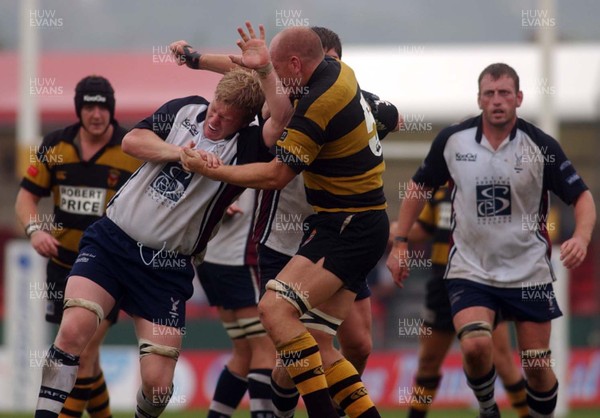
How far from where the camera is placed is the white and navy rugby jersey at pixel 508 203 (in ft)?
26.7

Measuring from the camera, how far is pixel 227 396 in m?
8.88

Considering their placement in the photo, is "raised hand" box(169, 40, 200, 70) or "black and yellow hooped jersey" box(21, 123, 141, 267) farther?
"black and yellow hooped jersey" box(21, 123, 141, 267)

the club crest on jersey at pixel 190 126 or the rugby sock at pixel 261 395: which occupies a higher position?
the club crest on jersey at pixel 190 126

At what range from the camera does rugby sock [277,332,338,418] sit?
671cm

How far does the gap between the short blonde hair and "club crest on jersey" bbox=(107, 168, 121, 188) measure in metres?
1.96

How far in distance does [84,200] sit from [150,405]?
2.18 metres

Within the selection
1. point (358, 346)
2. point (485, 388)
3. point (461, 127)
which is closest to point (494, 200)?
point (461, 127)

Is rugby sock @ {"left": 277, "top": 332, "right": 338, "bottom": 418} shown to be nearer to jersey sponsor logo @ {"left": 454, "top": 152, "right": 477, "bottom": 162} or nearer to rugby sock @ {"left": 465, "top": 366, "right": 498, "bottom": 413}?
rugby sock @ {"left": 465, "top": 366, "right": 498, "bottom": 413}

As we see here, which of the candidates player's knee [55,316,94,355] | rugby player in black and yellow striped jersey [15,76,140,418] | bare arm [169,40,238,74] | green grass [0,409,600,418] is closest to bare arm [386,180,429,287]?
bare arm [169,40,238,74]

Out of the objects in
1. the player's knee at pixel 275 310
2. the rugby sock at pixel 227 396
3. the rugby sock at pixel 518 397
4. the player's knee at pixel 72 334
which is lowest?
the rugby sock at pixel 518 397

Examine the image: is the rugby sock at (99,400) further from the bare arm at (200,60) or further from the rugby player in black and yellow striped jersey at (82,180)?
the bare arm at (200,60)

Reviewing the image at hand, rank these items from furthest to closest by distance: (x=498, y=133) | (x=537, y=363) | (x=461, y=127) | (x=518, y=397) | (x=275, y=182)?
(x=518, y=397) → (x=461, y=127) → (x=498, y=133) → (x=537, y=363) → (x=275, y=182)

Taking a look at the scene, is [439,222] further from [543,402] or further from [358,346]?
[358,346]

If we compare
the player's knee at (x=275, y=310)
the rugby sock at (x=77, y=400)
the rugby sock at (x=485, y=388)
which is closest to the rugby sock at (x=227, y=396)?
the rugby sock at (x=77, y=400)
